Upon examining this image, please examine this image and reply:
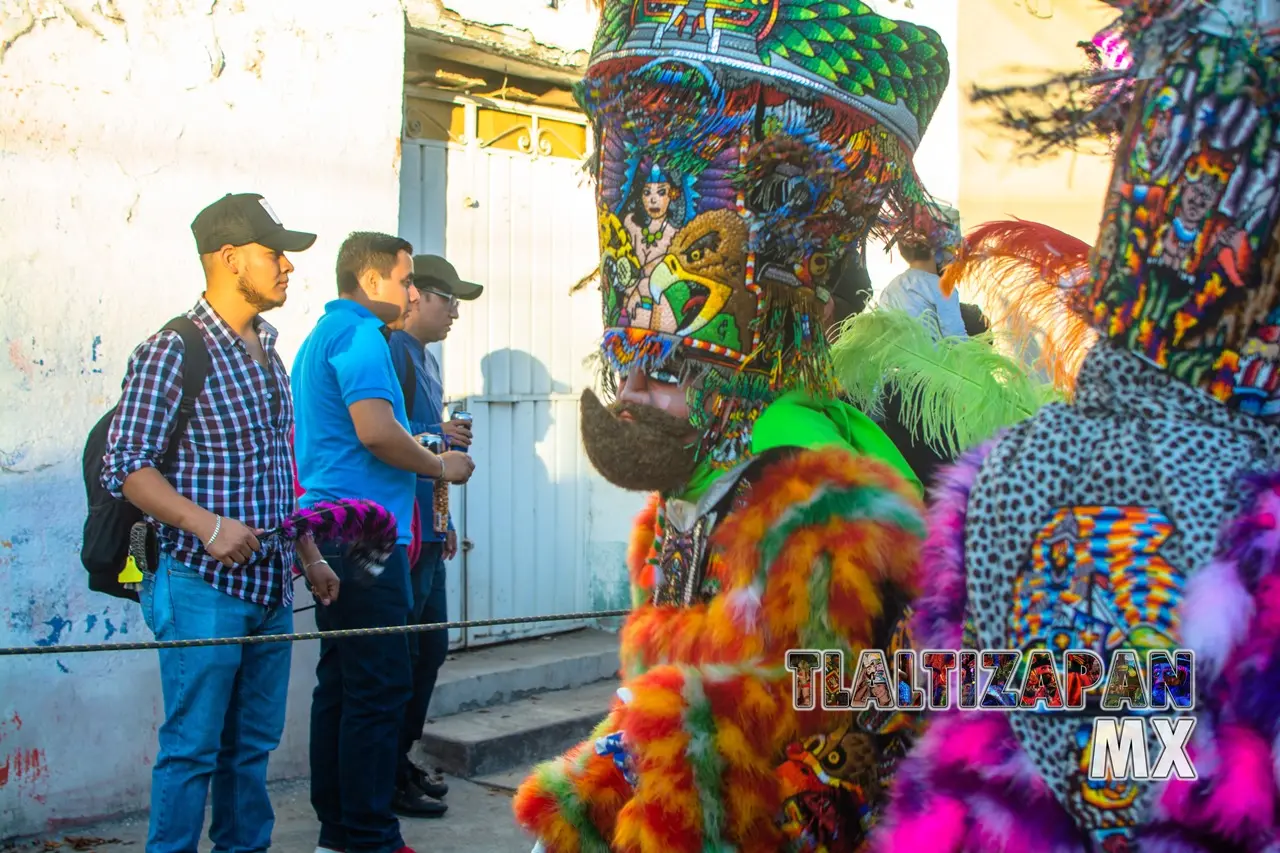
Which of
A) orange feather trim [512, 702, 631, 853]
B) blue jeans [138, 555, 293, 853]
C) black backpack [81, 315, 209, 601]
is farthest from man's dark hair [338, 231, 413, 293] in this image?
orange feather trim [512, 702, 631, 853]

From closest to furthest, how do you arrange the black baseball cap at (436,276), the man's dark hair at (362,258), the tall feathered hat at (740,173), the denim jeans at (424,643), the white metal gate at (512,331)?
1. the tall feathered hat at (740,173)
2. the man's dark hair at (362,258)
3. the denim jeans at (424,643)
4. the black baseball cap at (436,276)
5. the white metal gate at (512,331)

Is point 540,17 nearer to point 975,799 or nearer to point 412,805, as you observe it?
point 412,805

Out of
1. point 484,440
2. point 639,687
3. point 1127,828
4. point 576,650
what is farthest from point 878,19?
point 576,650

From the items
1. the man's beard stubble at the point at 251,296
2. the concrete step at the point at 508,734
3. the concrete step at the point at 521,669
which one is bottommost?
the concrete step at the point at 508,734

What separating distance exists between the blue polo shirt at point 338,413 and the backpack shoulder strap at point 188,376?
0.64 m

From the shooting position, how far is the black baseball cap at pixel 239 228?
148 inches

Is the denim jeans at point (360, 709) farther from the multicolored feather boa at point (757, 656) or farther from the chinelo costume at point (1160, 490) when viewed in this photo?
the chinelo costume at point (1160, 490)

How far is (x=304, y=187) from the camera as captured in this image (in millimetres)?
5027

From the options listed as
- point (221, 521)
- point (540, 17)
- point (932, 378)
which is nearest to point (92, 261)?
point (221, 521)

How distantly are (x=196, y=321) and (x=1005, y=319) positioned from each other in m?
2.41

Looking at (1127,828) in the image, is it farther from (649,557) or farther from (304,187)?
(304,187)

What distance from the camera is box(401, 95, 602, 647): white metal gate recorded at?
5.95m

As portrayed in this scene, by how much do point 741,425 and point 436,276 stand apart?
2.85m

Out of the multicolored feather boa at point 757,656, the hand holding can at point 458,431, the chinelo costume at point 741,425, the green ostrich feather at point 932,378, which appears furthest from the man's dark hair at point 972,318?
the hand holding can at point 458,431
